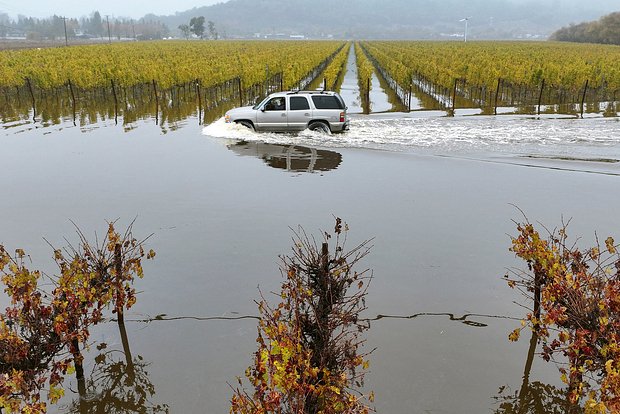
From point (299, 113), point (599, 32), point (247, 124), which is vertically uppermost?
point (599, 32)

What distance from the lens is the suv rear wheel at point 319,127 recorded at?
824 inches

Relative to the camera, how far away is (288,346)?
414 cm

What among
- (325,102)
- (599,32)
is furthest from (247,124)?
(599,32)

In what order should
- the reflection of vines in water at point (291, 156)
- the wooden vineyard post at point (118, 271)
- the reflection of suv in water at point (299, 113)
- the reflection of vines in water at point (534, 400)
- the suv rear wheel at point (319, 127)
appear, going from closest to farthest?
the reflection of vines in water at point (534, 400), the wooden vineyard post at point (118, 271), the reflection of vines in water at point (291, 156), the reflection of suv in water at point (299, 113), the suv rear wheel at point (319, 127)

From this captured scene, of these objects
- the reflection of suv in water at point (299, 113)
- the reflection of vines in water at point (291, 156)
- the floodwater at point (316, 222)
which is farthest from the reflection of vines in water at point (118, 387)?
the reflection of suv in water at point (299, 113)

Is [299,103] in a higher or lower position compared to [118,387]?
higher

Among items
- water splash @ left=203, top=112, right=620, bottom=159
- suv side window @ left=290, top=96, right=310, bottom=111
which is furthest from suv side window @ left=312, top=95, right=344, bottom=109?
water splash @ left=203, top=112, right=620, bottom=159

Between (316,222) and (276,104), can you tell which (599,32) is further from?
(316,222)

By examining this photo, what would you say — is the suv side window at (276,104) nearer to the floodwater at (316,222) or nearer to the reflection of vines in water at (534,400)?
the floodwater at (316,222)

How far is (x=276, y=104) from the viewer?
68.6ft

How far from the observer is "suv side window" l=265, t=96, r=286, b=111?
20812 mm

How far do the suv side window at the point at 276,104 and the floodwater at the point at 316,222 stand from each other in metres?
1.14

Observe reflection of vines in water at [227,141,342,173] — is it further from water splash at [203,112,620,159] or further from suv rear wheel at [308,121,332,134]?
suv rear wheel at [308,121,332,134]

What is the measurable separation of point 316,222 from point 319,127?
9.96 meters
